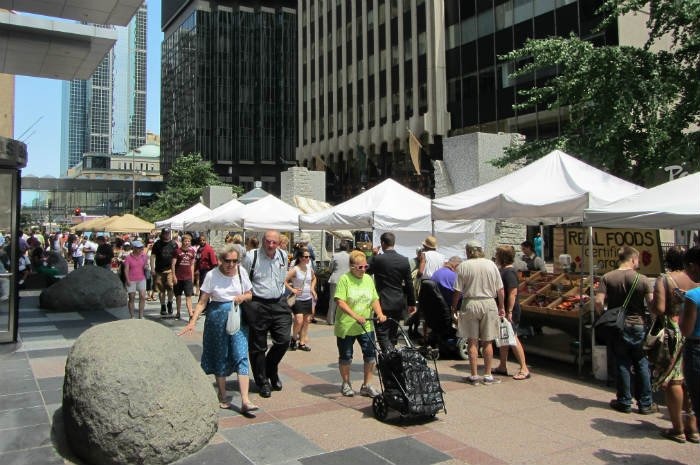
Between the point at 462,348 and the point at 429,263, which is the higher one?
the point at 429,263

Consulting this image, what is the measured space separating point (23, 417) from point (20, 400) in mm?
674

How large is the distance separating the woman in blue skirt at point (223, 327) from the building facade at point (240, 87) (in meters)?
73.2

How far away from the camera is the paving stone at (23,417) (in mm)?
5453

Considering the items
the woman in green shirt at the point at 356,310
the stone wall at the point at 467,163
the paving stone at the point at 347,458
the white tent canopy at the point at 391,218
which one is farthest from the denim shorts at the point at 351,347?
the stone wall at the point at 467,163

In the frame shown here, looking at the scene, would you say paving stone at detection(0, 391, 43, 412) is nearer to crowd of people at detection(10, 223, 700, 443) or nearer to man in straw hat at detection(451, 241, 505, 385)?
crowd of people at detection(10, 223, 700, 443)

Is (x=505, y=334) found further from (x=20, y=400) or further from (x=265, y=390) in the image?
(x=20, y=400)

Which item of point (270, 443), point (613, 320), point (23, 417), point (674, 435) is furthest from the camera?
point (613, 320)

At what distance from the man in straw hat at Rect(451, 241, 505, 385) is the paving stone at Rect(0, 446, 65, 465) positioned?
15.0 feet

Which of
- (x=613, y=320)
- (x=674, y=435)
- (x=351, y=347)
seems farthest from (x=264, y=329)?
(x=674, y=435)

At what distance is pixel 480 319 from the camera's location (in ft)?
23.5

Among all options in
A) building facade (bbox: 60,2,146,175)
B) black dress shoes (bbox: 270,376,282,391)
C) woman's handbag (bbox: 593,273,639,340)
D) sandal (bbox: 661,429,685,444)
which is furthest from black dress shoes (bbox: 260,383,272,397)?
building facade (bbox: 60,2,146,175)

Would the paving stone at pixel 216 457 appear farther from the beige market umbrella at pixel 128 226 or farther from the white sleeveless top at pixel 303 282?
the beige market umbrella at pixel 128 226

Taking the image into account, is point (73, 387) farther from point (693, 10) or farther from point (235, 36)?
point (235, 36)

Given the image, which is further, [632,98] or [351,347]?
[632,98]
